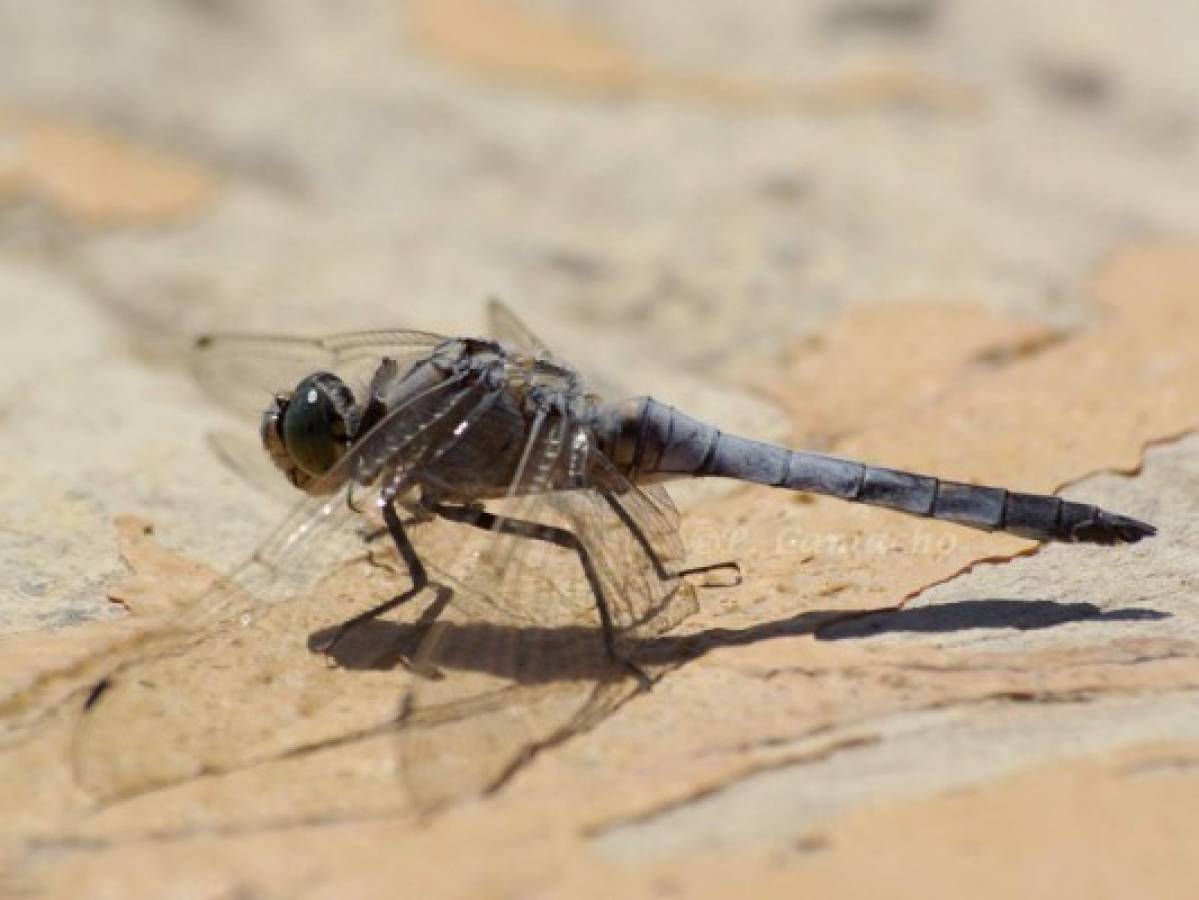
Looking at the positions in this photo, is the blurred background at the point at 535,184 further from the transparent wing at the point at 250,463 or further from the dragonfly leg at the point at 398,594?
the dragonfly leg at the point at 398,594

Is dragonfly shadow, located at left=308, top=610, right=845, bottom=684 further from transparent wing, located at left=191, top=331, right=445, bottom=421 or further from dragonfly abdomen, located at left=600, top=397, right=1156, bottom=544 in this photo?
transparent wing, located at left=191, top=331, right=445, bottom=421

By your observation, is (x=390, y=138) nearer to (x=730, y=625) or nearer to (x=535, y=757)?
(x=730, y=625)

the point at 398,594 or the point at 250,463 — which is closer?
the point at 398,594

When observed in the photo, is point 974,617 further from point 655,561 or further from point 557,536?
point 557,536

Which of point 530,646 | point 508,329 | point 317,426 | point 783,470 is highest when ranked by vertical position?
point 508,329

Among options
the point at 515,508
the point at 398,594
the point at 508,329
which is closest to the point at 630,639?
the point at 515,508

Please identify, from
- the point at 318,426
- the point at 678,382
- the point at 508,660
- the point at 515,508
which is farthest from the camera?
the point at 678,382

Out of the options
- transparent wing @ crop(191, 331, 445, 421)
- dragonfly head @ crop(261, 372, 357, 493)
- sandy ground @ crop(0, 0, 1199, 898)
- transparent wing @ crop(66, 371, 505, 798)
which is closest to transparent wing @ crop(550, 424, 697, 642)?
sandy ground @ crop(0, 0, 1199, 898)
